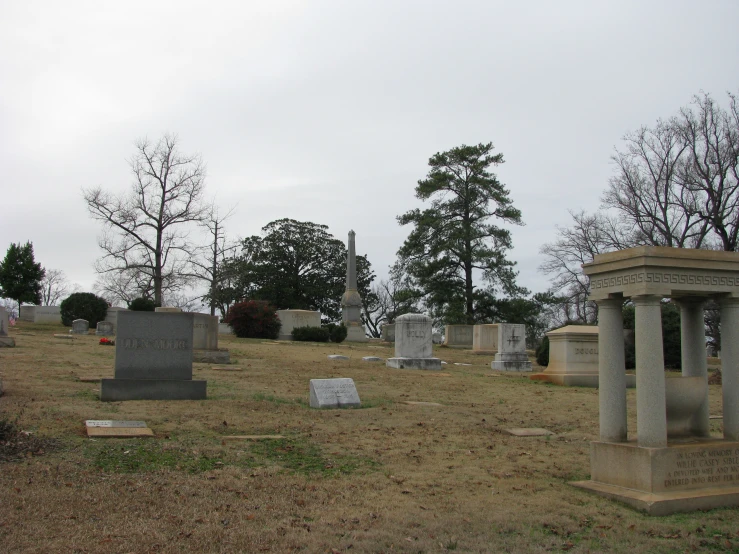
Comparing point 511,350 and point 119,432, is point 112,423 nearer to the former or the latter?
point 119,432

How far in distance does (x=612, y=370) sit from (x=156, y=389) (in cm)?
715

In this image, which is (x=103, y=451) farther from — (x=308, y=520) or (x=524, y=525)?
(x=524, y=525)

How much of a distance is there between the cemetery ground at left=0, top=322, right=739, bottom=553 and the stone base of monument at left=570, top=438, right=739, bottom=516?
0.16 meters

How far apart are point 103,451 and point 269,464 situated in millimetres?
1709

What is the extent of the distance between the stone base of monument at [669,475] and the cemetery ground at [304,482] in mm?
159

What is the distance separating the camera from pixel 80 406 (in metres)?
9.44

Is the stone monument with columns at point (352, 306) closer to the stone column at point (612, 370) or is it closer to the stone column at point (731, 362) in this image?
the stone column at point (612, 370)

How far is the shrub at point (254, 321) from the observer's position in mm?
30812

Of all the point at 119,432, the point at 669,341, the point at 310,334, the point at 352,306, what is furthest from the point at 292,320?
the point at 119,432

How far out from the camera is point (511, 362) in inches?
848

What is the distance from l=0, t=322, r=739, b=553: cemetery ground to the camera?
494 cm

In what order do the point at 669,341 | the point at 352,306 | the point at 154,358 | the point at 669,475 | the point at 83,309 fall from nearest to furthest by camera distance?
the point at 669,475, the point at 154,358, the point at 669,341, the point at 83,309, the point at 352,306

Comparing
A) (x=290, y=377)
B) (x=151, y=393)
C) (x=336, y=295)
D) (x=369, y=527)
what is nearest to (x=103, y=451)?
(x=369, y=527)

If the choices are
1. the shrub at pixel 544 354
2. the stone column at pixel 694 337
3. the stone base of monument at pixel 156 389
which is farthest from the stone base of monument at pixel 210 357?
the stone column at pixel 694 337
